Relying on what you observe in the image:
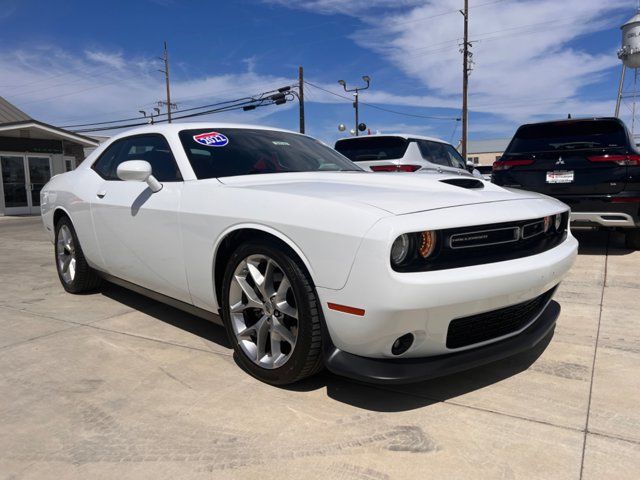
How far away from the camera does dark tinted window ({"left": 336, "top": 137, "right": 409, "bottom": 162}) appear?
26.0 ft

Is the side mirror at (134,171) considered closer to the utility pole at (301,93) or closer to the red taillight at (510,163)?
the red taillight at (510,163)

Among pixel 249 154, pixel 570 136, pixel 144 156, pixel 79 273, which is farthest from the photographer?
pixel 570 136

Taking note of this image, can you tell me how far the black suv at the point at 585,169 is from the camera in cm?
564

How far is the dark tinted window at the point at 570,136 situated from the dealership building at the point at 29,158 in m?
16.3

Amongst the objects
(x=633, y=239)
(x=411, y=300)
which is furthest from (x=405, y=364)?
(x=633, y=239)

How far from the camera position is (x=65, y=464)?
2.00 m

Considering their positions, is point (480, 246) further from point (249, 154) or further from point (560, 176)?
point (560, 176)

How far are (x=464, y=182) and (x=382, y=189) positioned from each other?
1.91ft

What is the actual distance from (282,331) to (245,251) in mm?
455

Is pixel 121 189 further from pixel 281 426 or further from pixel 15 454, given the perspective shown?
pixel 281 426

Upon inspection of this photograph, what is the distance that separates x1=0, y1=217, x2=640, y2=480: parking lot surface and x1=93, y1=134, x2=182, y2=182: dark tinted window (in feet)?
3.69

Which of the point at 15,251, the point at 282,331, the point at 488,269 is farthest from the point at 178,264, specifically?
the point at 15,251

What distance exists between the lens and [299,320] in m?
2.36

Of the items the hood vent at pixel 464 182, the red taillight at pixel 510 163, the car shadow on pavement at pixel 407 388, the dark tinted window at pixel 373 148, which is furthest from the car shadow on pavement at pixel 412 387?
the dark tinted window at pixel 373 148
